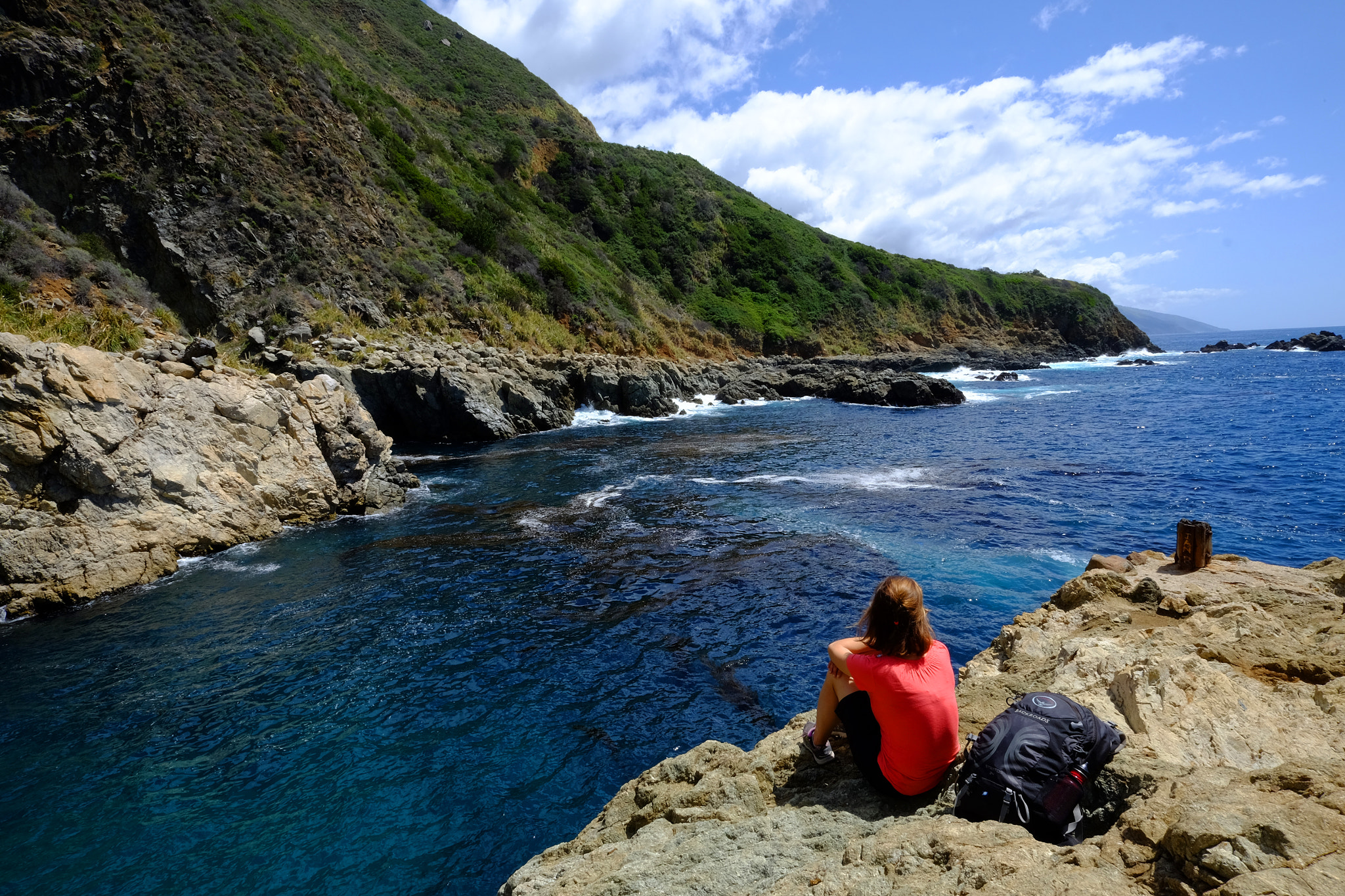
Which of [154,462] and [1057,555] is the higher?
[154,462]

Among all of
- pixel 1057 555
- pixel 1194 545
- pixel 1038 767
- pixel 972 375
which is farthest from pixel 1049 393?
pixel 1038 767

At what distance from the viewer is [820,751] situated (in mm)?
4773

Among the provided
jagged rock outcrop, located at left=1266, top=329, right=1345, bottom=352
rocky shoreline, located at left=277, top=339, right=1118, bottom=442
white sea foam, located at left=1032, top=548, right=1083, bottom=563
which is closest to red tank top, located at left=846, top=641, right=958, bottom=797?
white sea foam, located at left=1032, top=548, right=1083, bottom=563

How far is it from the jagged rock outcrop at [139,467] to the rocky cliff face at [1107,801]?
12.5 meters

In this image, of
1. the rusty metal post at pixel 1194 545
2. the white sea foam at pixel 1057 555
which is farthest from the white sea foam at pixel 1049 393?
the rusty metal post at pixel 1194 545

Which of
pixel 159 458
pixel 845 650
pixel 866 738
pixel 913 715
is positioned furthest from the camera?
pixel 159 458

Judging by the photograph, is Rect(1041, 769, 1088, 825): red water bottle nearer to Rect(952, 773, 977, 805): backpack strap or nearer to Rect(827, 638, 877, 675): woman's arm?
Rect(952, 773, 977, 805): backpack strap

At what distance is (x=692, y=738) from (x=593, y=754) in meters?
1.18

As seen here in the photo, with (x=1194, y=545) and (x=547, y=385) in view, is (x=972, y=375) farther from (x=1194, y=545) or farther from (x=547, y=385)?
(x=1194, y=545)

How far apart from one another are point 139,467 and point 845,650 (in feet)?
49.2

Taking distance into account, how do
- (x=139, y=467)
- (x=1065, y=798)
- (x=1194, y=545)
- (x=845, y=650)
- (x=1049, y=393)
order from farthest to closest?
(x=1049, y=393), (x=139, y=467), (x=1194, y=545), (x=845, y=650), (x=1065, y=798)

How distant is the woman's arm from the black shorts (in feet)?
0.64

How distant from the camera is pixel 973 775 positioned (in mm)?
3752

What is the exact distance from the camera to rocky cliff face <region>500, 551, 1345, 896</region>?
2.72 meters
